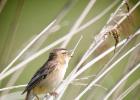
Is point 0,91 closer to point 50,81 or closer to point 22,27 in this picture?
point 50,81

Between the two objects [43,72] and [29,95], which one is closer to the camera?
[29,95]

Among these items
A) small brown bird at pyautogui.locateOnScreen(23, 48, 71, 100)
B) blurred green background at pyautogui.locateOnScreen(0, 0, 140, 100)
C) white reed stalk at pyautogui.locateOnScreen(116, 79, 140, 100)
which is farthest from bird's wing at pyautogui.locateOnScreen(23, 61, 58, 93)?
white reed stalk at pyautogui.locateOnScreen(116, 79, 140, 100)

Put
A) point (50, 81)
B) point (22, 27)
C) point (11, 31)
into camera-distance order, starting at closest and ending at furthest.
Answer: point (11, 31), point (50, 81), point (22, 27)

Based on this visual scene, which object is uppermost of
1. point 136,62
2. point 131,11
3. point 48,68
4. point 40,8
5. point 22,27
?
point 40,8

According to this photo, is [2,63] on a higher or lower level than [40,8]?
lower

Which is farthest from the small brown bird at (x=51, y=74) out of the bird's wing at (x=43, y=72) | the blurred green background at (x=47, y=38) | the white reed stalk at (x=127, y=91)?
the white reed stalk at (x=127, y=91)

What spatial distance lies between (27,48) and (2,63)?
204 millimetres

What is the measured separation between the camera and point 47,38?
5.60 m

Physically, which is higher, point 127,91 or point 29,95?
point 29,95

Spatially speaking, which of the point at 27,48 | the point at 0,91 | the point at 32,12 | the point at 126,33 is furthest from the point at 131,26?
the point at 32,12

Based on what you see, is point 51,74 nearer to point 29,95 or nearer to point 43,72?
point 43,72

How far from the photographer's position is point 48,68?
4402 millimetres

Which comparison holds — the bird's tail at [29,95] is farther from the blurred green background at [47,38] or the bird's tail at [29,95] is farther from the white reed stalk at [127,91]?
the white reed stalk at [127,91]

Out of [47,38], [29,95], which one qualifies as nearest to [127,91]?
[29,95]
